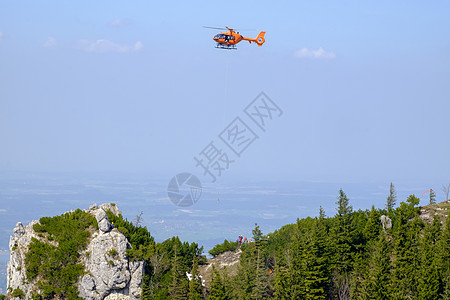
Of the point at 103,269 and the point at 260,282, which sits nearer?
the point at 260,282

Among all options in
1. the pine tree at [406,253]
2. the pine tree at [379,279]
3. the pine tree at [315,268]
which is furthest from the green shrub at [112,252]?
the pine tree at [406,253]

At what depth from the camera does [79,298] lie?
266ft

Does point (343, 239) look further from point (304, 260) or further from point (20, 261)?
point (20, 261)

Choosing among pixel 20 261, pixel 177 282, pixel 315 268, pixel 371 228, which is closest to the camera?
pixel 315 268

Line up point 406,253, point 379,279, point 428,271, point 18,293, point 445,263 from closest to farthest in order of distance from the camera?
point 428,271, point 379,279, point 445,263, point 406,253, point 18,293

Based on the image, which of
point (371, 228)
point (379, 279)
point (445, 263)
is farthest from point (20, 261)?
point (445, 263)

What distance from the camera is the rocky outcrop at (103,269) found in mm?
81938

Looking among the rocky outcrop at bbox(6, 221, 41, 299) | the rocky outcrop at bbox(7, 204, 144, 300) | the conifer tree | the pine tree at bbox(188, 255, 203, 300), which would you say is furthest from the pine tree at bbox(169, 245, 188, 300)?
the conifer tree

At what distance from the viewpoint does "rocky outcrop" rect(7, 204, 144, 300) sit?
81938mm

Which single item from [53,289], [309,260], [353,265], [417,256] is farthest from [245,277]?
[53,289]

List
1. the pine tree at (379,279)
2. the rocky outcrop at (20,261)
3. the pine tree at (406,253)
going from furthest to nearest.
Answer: the rocky outcrop at (20,261), the pine tree at (406,253), the pine tree at (379,279)

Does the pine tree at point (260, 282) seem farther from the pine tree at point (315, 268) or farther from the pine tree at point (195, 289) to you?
the pine tree at point (195, 289)

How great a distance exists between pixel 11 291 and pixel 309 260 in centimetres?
3840

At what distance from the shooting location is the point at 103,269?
82312 millimetres
